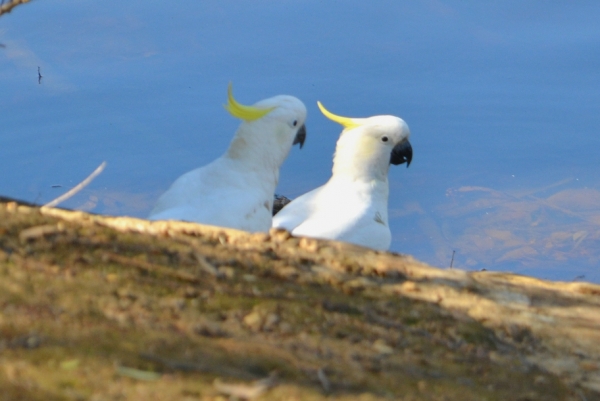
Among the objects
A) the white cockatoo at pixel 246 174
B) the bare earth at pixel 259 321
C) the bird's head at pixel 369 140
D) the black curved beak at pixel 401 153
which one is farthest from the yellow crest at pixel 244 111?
the bare earth at pixel 259 321

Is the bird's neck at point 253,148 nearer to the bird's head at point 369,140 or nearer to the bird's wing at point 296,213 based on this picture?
the bird's wing at point 296,213

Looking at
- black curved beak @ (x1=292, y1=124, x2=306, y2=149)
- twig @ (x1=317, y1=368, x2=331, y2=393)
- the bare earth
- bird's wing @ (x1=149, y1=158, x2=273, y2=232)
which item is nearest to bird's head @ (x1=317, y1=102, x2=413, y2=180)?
black curved beak @ (x1=292, y1=124, x2=306, y2=149)

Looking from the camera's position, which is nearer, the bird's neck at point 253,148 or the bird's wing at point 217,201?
the bird's wing at point 217,201

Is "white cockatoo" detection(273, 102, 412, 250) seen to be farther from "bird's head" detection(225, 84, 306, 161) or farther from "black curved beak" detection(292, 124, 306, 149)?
"bird's head" detection(225, 84, 306, 161)

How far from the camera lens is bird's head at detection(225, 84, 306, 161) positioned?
3.56 meters

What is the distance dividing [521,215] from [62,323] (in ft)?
15.2

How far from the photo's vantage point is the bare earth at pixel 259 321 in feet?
4.27

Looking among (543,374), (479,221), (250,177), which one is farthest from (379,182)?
(543,374)

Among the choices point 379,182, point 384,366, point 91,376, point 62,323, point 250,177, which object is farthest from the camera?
point 379,182

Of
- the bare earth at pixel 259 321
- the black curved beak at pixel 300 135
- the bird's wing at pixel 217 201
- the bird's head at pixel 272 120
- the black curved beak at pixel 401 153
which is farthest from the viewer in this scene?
the black curved beak at pixel 401 153

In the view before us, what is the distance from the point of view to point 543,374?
5.61 ft

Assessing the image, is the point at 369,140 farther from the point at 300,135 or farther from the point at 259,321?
the point at 259,321

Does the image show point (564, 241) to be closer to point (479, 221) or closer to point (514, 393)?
point (479, 221)

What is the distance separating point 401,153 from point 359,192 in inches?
13.8
